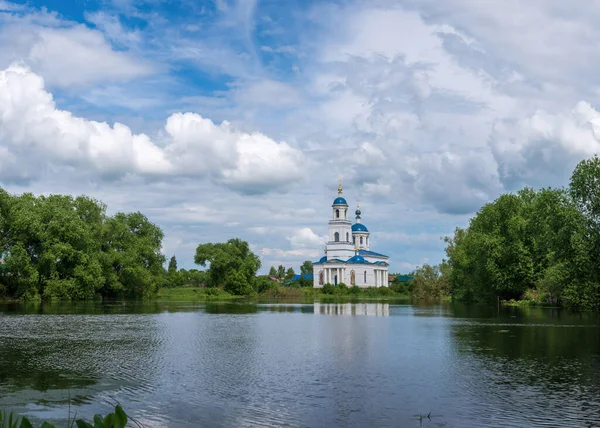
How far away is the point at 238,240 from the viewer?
5143 inches

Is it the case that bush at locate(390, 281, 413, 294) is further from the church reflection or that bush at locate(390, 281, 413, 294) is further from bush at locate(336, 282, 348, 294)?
the church reflection

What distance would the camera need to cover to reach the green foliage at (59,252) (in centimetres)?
7325

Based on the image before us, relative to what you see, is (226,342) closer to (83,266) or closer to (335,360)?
(335,360)

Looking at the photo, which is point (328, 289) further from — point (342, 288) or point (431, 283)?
point (431, 283)

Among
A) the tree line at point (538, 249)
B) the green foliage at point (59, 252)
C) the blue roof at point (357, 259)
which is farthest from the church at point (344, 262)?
the green foliage at point (59, 252)

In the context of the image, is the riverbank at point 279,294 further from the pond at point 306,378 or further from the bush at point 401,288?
the pond at point 306,378

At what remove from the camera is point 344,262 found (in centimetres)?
16588

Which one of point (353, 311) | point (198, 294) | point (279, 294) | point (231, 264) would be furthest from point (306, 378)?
point (279, 294)

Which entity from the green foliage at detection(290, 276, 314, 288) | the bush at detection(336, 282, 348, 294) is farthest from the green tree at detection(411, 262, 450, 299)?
the green foliage at detection(290, 276, 314, 288)

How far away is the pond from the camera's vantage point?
14.8 meters

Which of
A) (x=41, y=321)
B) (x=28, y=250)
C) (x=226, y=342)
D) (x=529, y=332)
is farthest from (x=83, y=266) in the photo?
(x=529, y=332)

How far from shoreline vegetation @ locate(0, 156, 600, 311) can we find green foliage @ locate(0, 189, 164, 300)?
0.41 feet

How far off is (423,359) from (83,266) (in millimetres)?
61421

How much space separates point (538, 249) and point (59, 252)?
56.0 m
